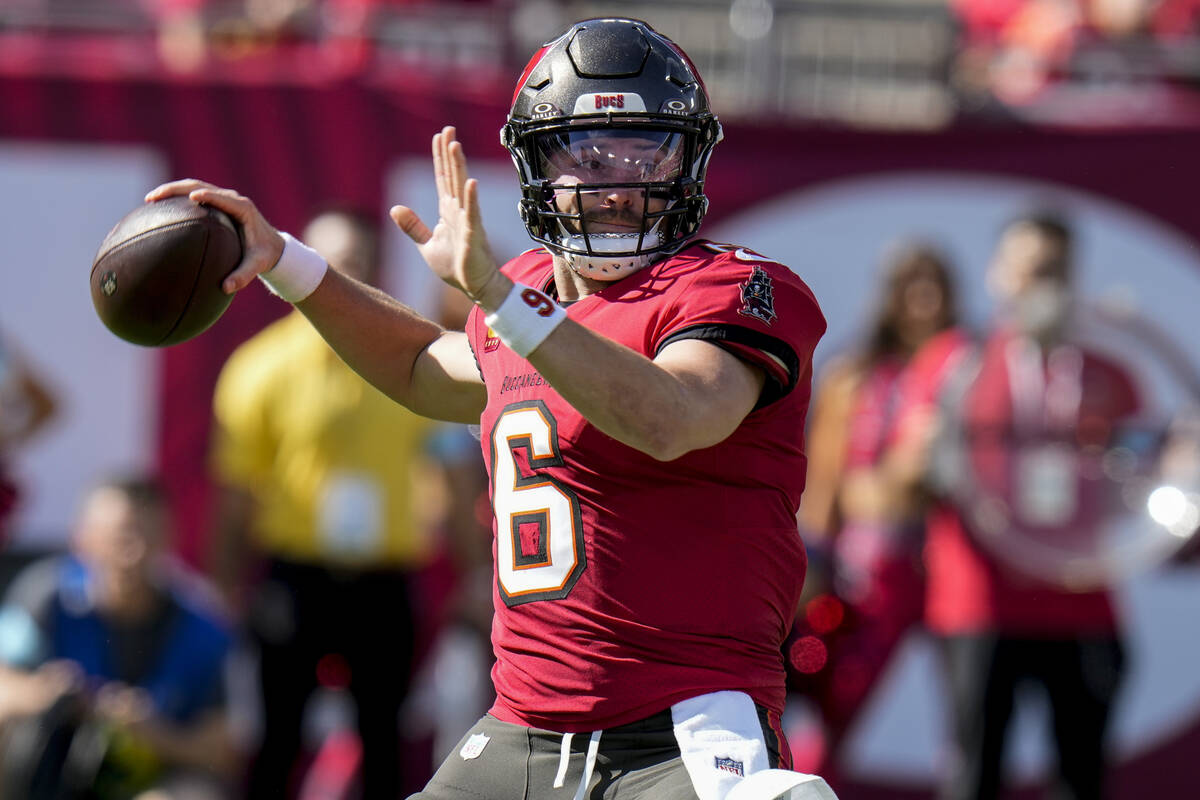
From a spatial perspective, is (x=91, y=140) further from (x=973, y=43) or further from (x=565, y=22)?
(x=973, y=43)

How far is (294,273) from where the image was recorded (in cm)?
329

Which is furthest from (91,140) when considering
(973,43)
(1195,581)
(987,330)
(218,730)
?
(1195,581)

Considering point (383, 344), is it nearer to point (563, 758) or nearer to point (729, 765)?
point (563, 758)

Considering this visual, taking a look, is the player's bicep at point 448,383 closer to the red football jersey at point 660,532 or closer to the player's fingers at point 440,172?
the red football jersey at point 660,532

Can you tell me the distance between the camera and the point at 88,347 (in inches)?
255

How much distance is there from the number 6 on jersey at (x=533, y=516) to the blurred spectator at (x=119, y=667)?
2.61m

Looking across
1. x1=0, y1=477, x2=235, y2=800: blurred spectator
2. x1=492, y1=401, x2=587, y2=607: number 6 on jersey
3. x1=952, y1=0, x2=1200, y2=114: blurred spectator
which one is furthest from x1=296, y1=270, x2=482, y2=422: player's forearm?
x1=952, y1=0, x2=1200, y2=114: blurred spectator

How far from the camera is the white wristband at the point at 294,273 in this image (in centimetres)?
328

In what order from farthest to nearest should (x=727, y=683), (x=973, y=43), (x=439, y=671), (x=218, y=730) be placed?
(x=973, y=43), (x=439, y=671), (x=218, y=730), (x=727, y=683)

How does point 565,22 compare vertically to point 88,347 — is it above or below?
above

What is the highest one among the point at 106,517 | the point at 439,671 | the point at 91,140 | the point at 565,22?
the point at 565,22

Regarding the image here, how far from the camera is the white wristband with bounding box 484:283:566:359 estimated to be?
8.64 feet

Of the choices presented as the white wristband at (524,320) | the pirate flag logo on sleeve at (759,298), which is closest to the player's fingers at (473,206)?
the white wristband at (524,320)

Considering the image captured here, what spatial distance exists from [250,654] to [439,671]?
0.70 meters
